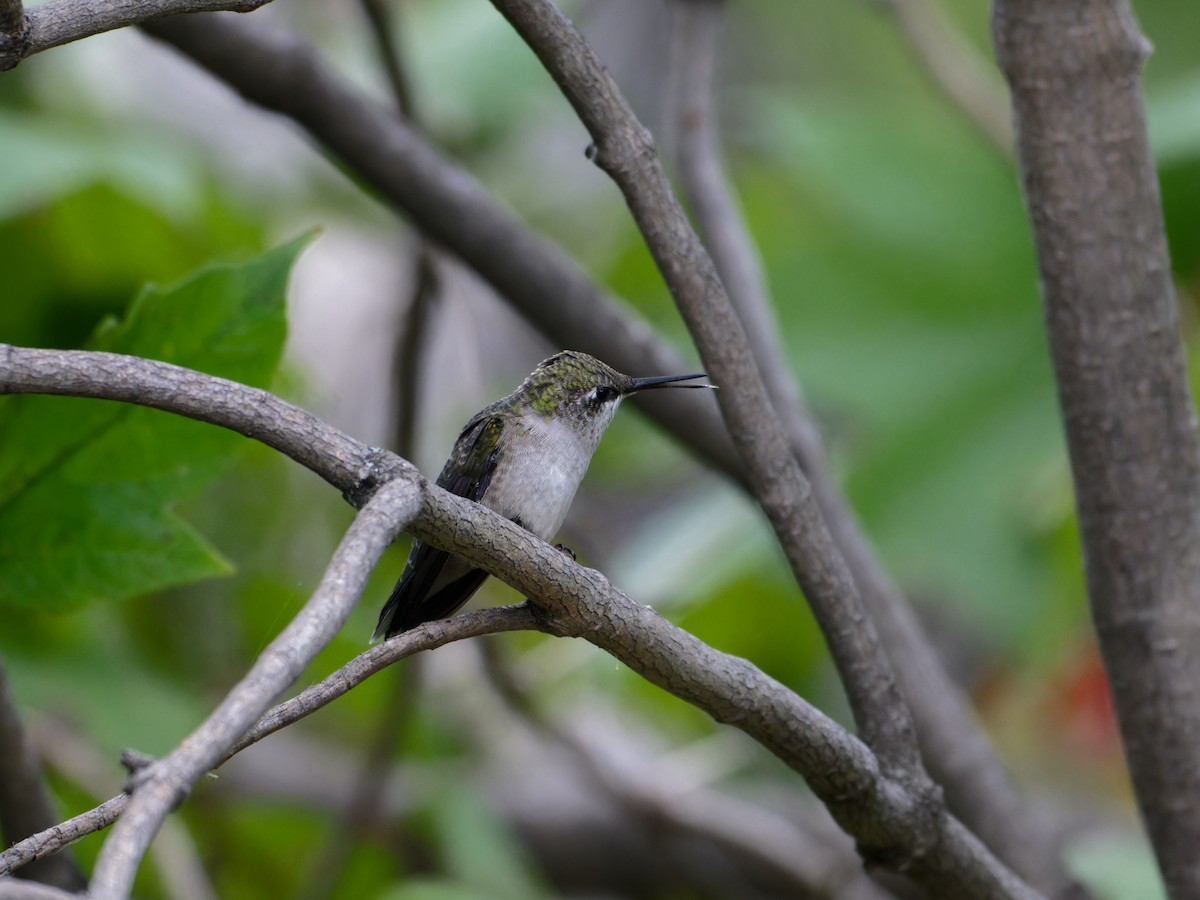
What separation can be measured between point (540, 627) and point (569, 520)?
1964mm

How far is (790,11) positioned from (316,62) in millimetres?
4156

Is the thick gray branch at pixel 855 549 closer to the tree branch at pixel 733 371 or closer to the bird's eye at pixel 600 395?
the bird's eye at pixel 600 395

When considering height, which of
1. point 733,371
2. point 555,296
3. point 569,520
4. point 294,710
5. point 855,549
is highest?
point 569,520

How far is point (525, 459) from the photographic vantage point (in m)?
1.60

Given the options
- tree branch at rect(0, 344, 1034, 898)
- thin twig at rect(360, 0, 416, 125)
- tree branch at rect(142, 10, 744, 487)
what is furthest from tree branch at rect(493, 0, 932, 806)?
thin twig at rect(360, 0, 416, 125)

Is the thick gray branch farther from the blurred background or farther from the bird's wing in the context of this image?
the bird's wing

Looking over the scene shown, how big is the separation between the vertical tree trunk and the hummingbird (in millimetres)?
Answer: 536

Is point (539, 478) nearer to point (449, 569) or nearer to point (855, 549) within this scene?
point (449, 569)

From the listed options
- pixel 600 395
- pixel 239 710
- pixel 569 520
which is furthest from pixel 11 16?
pixel 569 520

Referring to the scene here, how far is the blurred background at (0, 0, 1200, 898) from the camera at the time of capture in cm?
229

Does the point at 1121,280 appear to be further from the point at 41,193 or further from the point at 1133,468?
the point at 41,193

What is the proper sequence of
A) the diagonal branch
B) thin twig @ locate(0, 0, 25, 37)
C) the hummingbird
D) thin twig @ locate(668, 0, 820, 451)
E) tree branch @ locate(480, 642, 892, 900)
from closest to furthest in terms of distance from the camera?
the diagonal branch < thin twig @ locate(0, 0, 25, 37) < the hummingbird < thin twig @ locate(668, 0, 820, 451) < tree branch @ locate(480, 642, 892, 900)

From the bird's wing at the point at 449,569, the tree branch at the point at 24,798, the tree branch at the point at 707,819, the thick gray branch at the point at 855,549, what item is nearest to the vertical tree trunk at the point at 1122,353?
the thick gray branch at the point at 855,549

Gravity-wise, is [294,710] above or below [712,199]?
below
